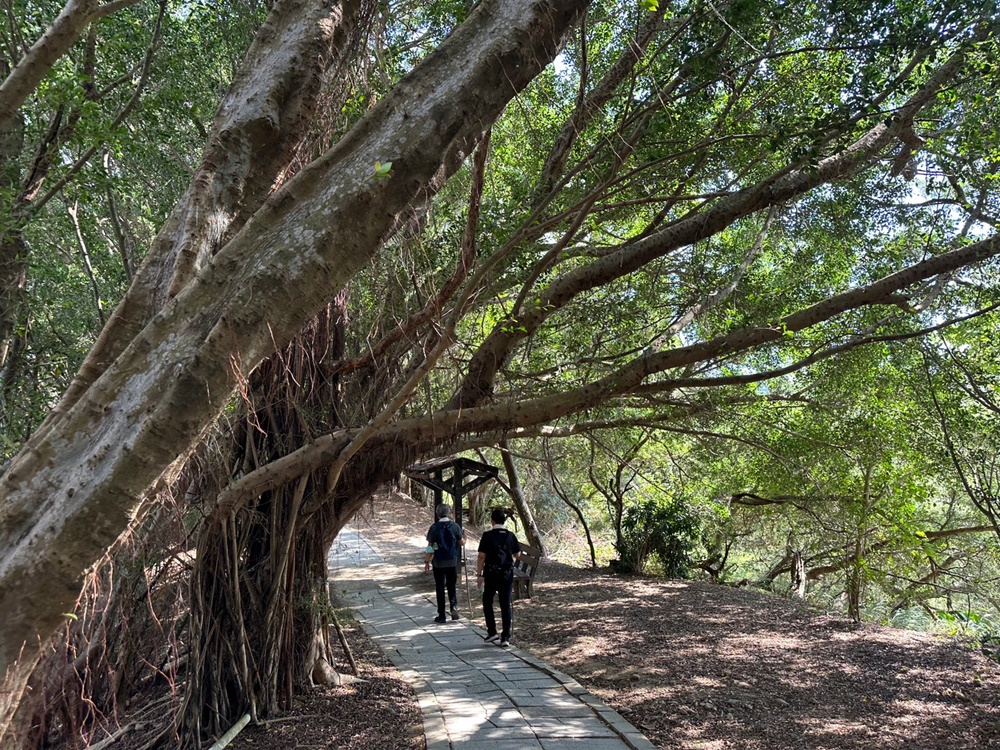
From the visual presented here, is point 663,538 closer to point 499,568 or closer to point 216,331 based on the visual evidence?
point 499,568

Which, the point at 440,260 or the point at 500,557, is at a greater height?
the point at 440,260

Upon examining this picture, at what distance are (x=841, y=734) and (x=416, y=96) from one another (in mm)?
4845

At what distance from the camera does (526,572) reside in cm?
1005

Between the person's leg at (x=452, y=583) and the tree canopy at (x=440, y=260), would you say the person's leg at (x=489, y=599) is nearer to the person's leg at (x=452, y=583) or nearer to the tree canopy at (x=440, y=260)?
the person's leg at (x=452, y=583)

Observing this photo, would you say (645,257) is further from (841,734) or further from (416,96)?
(841,734)

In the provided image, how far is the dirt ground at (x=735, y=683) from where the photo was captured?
4.66 metres

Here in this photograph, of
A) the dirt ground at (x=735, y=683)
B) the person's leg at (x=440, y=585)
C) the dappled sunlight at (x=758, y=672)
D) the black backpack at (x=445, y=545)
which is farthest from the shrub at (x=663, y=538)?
the black backpack at (x=445, y=545)

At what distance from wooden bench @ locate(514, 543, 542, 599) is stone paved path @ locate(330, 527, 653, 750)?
1.50 metres

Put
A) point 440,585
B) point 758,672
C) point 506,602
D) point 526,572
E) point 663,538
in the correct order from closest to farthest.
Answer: point 758,672, point 506,602, point 440,585, point 526,572, point 663,538

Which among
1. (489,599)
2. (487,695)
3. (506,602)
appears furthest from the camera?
(489,599)

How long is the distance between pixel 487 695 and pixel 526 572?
15.4ft

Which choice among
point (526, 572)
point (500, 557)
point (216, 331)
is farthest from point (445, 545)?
point (216, 331)

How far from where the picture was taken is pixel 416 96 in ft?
9.39

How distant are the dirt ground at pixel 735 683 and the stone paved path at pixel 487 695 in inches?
7.5
